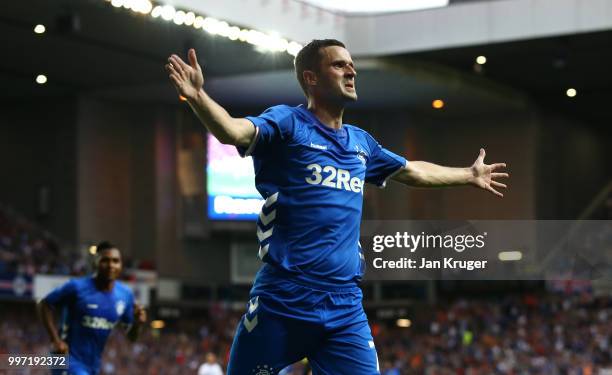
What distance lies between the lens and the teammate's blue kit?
491 centimetres

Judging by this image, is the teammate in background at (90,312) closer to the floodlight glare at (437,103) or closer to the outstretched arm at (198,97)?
A: the outstretched arm at (198,97)

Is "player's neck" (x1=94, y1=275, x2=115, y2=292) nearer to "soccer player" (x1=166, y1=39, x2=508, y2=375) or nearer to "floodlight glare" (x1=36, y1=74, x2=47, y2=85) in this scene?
"soccer player" (x1=166, y1=39, x2=508, y2=375)

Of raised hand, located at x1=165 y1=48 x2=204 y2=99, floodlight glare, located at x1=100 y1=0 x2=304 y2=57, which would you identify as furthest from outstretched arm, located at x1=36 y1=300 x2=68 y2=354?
floodlight glare, located at x1=100 y1=0 x2=304 y2=57

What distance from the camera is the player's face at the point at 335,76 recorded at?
505 centimetres

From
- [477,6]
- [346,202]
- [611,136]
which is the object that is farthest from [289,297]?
[611,136]

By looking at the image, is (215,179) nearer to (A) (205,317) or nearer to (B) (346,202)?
(A) (205,317)

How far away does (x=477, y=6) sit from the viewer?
2167cm

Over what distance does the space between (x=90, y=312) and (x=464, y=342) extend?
17.8 metres

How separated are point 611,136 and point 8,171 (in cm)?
1737

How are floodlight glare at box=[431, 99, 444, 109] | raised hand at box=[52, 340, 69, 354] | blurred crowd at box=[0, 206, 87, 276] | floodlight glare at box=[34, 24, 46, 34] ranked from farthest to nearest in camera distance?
floodlight glare at box=[431, 99, 444, 109] < blurred crowd at box=[0, 206, 87, 276] < floodlight glare at box=[34, 24, 46, 34] < raised hand at box=[52, 340, 69, 354]

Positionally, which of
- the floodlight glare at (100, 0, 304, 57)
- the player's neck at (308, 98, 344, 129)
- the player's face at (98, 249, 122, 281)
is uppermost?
the floodlight glare at (100, 0, 304, 57)

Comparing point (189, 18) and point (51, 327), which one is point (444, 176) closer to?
point (51, 327)

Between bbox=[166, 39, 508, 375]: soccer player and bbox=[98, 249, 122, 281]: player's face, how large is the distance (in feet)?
15.8

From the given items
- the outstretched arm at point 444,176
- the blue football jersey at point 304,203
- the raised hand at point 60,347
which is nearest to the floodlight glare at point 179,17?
the raised hand at point 60,347
